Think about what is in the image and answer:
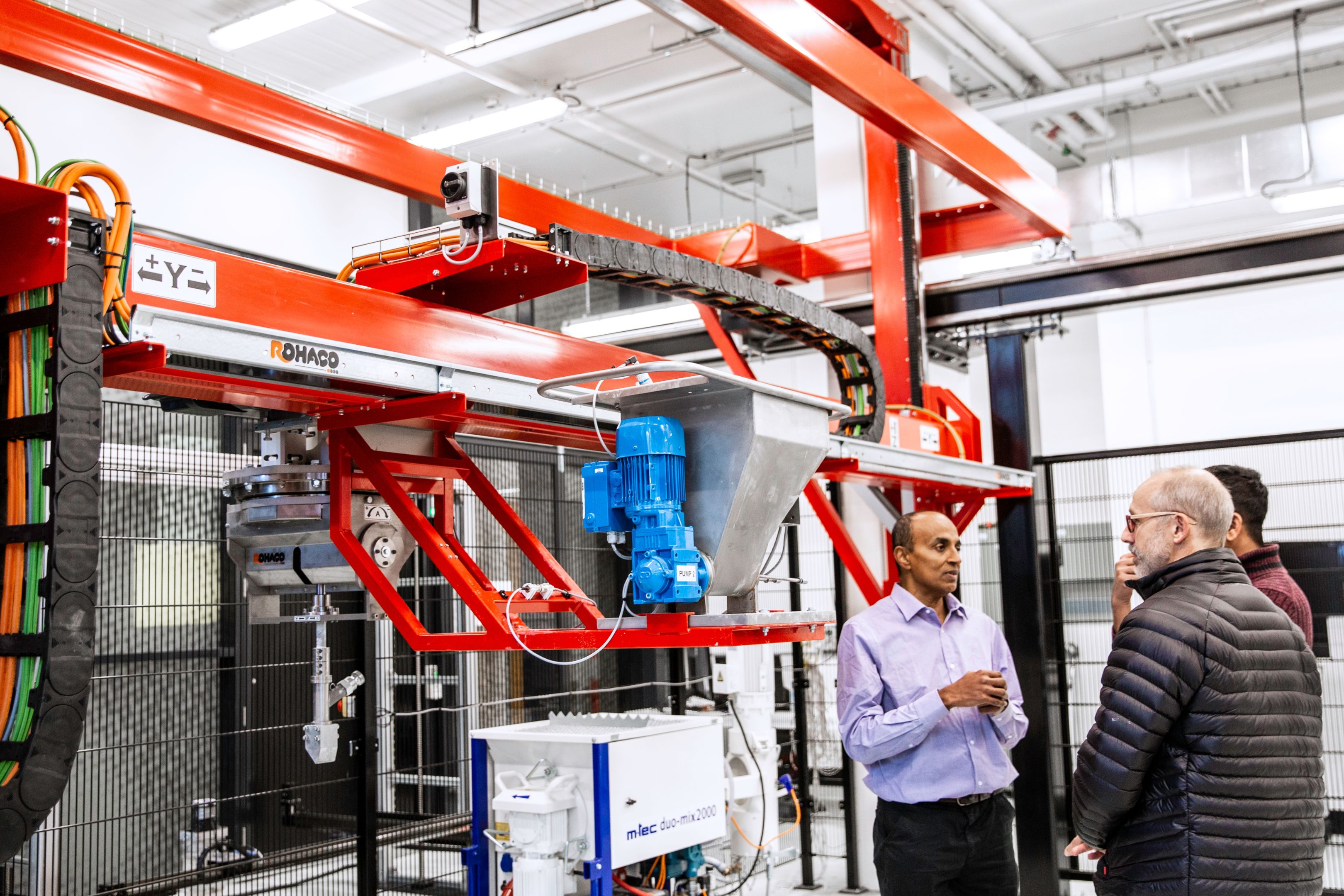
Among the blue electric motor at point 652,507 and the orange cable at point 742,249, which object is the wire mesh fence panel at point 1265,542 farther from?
the blue electric motor at point 652,507

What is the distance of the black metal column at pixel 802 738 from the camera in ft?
22.7

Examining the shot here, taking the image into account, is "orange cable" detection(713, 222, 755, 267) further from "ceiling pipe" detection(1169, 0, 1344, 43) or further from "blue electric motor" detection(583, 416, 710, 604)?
"ceiling pipe" detection(1169, 0, 1344, 43)

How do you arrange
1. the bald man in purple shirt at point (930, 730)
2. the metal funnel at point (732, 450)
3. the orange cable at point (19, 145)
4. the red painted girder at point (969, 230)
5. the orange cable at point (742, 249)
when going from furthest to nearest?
1. the red painted girder at point (969, 230)
2. the orange cable at point (742, 249)
3. the bald man in purple shirt at point (930, 730)
4. the metal funnel at point (732, 450)
5. the orange cable at point (19, 145)

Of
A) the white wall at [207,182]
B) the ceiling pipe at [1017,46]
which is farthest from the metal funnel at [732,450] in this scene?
the ceiling pipe at [1017,46]

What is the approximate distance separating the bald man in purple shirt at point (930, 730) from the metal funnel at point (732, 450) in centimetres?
108

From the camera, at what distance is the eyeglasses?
109 inches

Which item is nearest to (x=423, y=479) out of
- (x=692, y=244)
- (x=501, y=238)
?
(x=501, y=238)

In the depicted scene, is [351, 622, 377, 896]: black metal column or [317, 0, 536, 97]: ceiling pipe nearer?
[351, 622, 377, 896]: black metal column

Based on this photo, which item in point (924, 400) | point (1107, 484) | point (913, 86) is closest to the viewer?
point (913, 86)

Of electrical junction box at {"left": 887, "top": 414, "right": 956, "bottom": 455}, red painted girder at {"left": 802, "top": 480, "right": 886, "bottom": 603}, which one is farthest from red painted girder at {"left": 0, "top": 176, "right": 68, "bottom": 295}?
electrical junction box at {"left": 887, "top": 414, "right": 956, "bottom": 455}

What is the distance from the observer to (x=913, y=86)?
4.87 meters

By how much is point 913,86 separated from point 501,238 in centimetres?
266

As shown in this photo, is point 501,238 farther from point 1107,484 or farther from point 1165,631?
point 1107,484

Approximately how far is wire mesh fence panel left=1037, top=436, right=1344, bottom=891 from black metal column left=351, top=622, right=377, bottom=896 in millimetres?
3339
